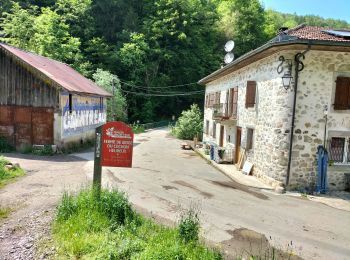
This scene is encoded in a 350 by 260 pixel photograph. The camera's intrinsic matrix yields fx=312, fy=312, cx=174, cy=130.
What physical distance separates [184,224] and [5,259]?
129 inches

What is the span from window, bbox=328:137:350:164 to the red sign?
30.3ft

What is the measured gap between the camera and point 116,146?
295 inches

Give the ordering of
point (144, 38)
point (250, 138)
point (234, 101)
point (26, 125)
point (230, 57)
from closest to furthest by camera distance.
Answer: point (250, 138) → point (26, 125) → point (234, 101) → point (230, 57) → point (144, 38)

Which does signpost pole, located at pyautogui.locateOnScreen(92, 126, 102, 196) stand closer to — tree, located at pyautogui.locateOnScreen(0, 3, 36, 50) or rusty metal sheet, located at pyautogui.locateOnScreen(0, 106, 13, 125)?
rusty metal sheet, located at pyautogui.locateOnScreen(0, 106, 13, 125)

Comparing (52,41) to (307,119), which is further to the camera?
(52,41)

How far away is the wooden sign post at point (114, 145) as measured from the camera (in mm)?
7480

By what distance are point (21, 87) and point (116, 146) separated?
13.4 m

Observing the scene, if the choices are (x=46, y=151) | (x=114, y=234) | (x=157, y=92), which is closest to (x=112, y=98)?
(x=157, y=92)

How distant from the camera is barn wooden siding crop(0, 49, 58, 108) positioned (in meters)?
17.9

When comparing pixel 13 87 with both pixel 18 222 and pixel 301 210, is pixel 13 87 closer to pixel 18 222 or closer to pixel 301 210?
pixel 18 222

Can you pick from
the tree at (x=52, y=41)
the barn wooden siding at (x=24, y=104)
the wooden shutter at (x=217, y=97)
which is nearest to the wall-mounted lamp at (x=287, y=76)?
the wooden shutter at (x=217, y=97)

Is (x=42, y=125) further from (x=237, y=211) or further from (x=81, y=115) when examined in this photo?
(x=237, y=211)

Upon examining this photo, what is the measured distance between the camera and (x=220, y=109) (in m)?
22.1

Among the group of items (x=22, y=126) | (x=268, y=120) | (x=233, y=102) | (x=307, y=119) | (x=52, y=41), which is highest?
(x=52, y=41)
